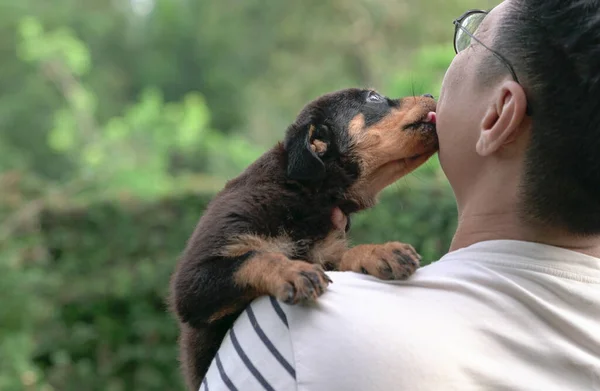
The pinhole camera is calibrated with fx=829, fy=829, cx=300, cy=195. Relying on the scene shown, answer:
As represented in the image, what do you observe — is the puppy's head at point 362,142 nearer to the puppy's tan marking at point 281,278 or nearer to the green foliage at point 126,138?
the puppy's tan marking at point 281,278

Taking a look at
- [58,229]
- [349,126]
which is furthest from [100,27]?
[349,126]

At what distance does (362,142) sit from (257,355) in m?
1.29

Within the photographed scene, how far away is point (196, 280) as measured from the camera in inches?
99.4

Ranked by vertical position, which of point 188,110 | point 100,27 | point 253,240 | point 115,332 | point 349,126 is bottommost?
point 115,332

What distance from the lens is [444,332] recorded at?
6.05 ft

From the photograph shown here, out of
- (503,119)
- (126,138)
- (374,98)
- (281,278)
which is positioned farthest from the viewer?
(126,138)

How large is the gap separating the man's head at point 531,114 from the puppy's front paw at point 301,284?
503 millimetres

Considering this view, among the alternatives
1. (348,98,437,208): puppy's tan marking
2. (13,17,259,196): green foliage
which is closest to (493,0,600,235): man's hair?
(348,98,437,208): puppy's tan marking

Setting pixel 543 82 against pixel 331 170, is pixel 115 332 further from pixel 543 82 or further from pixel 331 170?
pixel 543 82

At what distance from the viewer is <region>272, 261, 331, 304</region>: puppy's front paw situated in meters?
2.00

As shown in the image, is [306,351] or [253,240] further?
[253,240]

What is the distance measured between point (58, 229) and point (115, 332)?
1341 mm

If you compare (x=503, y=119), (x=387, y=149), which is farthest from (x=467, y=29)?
(x=387, y=149)

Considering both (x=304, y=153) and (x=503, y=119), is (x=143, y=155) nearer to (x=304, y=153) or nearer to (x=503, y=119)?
(x=304, y=153)
